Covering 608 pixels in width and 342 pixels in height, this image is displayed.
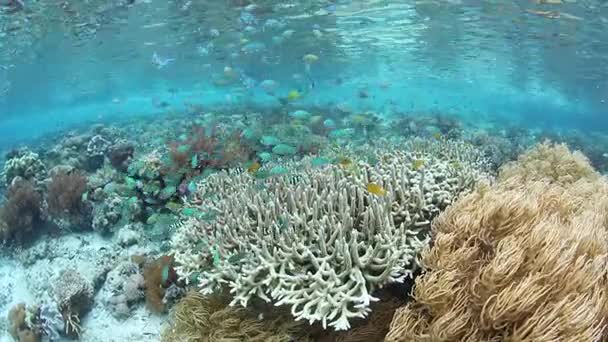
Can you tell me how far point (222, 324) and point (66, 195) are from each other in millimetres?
7993

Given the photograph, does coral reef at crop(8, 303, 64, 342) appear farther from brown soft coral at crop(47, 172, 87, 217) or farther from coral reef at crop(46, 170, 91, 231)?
brown soft coral at crop(47, 172, 87, 217)

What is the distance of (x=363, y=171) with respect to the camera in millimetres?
5340

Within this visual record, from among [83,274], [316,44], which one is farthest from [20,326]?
[316,44]

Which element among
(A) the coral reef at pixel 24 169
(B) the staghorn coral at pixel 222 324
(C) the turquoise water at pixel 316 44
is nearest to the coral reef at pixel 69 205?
(A) the coral reef at pixel 24 169

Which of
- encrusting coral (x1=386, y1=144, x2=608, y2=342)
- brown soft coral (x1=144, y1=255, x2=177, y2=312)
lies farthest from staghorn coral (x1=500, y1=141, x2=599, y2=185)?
brown soft coral (x1=144, y1=255, x2=177, y2=312)

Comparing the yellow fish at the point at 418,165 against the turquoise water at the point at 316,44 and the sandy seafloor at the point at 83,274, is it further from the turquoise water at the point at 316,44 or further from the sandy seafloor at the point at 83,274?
the turquoise water at the point at 316,44

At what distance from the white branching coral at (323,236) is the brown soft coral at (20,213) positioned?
7.41m

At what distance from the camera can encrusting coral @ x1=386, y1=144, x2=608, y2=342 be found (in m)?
2.90

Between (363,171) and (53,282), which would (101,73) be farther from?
(363,171)

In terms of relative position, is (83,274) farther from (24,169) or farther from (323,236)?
(24,169)

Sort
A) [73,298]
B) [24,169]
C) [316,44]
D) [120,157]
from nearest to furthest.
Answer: [73,298] → [120,157] → [24,169] → [316,44]

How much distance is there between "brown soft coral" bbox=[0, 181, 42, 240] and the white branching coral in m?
7.41

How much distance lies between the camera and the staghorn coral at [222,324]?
410 centimetres

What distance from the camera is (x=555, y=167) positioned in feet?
26.3
